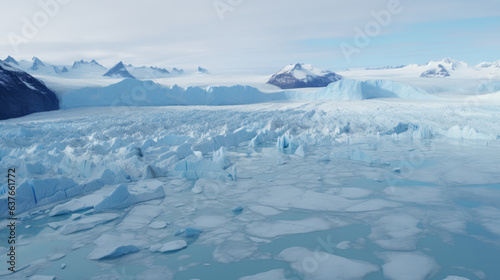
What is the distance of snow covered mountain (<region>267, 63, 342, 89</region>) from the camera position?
3216 centimetres

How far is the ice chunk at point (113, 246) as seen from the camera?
2.48m

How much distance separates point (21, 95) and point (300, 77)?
24154 mm

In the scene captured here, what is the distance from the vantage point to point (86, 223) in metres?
3.12

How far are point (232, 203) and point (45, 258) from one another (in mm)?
1772

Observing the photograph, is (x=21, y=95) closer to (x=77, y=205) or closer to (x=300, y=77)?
(x=77, y=205)

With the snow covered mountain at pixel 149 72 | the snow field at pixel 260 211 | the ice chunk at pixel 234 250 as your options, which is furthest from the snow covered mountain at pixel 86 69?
the ice chunk at pixel 234 250

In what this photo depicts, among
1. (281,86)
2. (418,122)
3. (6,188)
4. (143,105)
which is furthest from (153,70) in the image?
(6,188)

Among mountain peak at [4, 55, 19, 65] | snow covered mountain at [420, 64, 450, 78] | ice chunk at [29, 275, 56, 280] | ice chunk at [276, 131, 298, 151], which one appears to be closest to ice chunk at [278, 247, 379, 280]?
ice chunk at [29, 275, 56, 280]

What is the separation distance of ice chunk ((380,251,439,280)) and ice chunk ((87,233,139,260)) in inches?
73.0

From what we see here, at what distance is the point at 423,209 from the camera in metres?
3.25

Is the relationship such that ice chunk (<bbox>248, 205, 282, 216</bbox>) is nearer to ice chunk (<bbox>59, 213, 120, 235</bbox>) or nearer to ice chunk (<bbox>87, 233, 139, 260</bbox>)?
ice chunk (<bbox>87, 233, 139, 260</bbox>)

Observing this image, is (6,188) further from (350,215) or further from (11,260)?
(350,215)

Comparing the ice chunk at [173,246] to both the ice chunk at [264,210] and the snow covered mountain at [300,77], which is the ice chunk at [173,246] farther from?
the snow covered mountain at [300,77]

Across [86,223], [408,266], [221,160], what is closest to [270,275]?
[408,266]
